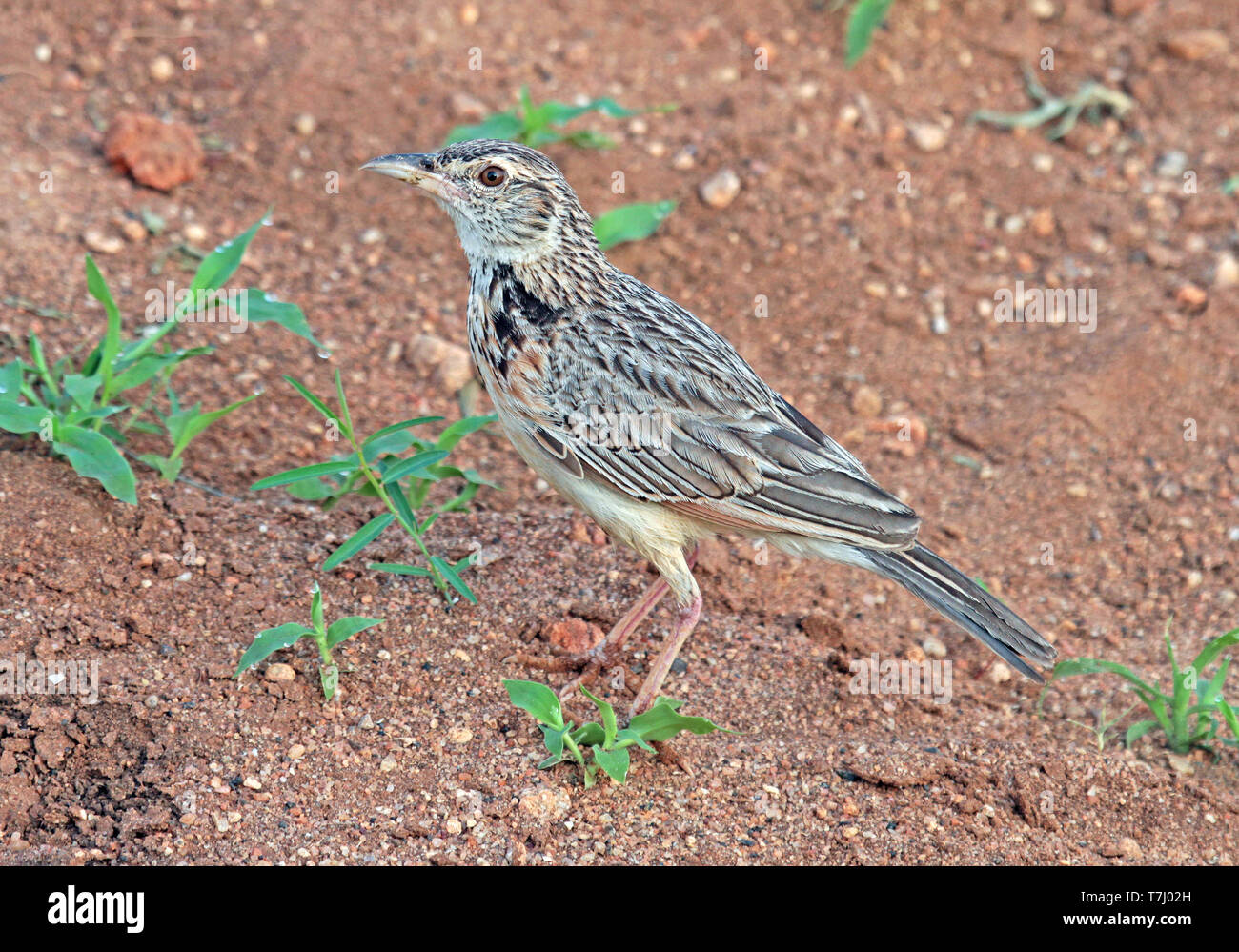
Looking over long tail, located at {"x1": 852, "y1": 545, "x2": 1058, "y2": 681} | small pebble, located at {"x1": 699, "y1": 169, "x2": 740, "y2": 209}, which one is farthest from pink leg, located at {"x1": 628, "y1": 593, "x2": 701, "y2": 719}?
small pebble, located at {"x1": 699, "y1": 169, "x2": 740, "y2": 209}

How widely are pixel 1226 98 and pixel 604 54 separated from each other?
15.8 ft

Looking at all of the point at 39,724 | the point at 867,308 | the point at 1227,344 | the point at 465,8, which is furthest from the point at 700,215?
the point at 39,724

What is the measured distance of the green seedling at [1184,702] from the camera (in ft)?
17.9

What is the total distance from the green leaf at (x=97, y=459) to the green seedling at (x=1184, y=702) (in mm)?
4237

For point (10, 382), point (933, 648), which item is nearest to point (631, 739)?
point (933, 648)

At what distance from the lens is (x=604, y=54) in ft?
31.0

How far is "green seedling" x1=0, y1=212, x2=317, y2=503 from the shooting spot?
5582mm

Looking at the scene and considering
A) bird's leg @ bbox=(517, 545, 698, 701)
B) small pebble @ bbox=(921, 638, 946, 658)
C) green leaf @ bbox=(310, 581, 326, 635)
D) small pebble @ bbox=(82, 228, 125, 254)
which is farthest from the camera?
small pebble @ bbox=(82, 228, 125, 254)

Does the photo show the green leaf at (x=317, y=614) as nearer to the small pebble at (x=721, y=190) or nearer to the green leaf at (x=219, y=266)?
the green leaf at (x=219, y=266)

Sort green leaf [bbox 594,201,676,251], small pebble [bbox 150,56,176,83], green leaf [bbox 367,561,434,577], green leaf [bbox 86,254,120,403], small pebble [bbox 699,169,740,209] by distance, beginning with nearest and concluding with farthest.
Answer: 1. green leaf [bbox 367,561,434,577]
2. green leaf [bbox 86,254,120,403]
3. green leaf [bbox 594,201,676,251]
4. small pebble [bbox 699,169,740,209]
5. small pebble [bbox 150,56,176,83]

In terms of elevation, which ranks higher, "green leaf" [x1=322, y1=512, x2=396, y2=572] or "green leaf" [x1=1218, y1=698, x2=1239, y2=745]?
"green leaf" [x1=322, y1=512, x2=396, y2=572]

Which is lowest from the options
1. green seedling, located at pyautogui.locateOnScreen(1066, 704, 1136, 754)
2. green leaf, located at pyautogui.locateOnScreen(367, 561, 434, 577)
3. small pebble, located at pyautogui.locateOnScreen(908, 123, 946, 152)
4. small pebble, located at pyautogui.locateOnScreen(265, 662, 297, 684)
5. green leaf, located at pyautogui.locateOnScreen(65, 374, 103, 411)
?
green seedling, located at pyautogui.locateOnScreen(1066, 704, 1136, 754)

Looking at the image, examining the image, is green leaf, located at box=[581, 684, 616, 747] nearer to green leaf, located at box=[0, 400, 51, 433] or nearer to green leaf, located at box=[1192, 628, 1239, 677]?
green leaf, located at box=[1192, 628, 1239, 677]

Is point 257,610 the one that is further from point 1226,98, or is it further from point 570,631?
point 1226,98
